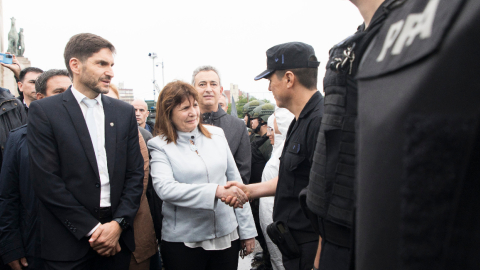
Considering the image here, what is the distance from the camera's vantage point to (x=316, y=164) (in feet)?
4.16

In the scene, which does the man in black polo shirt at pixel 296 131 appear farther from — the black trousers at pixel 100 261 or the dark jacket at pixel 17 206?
the dark jacket at pixel 17 206

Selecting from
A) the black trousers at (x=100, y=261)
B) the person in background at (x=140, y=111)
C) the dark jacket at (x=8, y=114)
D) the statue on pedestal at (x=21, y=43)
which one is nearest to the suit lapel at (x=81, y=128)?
the black trousers at (x=100, y=261)

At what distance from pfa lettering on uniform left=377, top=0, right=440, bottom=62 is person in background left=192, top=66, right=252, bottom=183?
338 cm

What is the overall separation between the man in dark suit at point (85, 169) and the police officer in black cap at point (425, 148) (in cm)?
238

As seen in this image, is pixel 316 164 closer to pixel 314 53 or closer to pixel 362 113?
pixel 362 113

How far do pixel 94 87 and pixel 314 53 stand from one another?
1.90 meters

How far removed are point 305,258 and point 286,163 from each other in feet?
2.09

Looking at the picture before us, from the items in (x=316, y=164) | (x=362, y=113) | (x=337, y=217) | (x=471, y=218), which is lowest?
(x=337, y=217)

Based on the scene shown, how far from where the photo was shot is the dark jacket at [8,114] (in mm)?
3553

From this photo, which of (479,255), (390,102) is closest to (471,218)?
(479,255)

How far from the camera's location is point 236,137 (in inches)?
157

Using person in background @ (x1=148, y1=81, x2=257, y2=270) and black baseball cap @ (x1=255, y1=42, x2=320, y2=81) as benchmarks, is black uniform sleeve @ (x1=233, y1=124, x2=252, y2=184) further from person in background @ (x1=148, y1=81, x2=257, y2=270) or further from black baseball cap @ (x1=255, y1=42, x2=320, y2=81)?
black baseball cap @ (x1=255, y1=42, x2=320, y2=81)

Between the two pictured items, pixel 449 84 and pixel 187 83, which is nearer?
pixel 449 84

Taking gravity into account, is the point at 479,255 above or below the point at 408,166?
below
